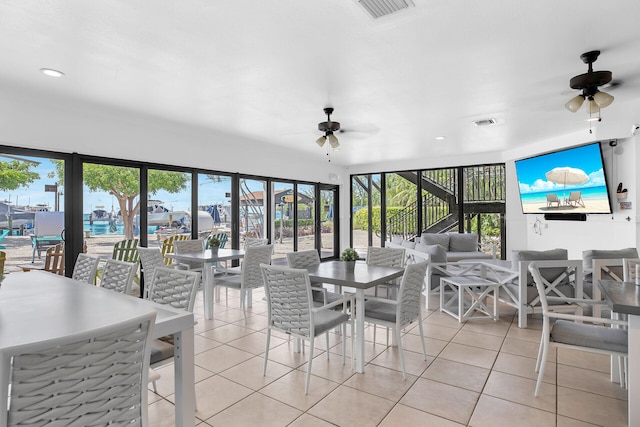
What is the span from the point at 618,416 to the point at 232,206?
5.77 metres

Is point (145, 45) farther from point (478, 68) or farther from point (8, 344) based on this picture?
point (478, 68)

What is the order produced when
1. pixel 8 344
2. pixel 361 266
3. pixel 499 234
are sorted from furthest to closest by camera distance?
pixel 499 234
pixel 361 266
pixel 8 344

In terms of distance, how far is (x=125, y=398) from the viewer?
4.02ft

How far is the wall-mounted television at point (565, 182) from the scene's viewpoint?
17.1ft

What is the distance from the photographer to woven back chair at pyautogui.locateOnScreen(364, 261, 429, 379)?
2705 mm

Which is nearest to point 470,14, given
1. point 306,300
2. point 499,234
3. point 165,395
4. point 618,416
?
point 306,300

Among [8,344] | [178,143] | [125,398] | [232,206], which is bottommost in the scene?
[125,398]

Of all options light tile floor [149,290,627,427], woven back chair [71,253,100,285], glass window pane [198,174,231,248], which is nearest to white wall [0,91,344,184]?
glass window pane [198,174,231,248]

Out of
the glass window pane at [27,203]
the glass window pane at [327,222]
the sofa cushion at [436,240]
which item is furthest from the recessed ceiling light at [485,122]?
the glass window pane at [27,203]

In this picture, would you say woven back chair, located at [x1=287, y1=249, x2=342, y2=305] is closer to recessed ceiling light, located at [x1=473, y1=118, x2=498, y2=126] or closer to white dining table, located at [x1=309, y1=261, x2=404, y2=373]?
white dining table, located at [x1=309, y1=261, x2=404, y2=373]

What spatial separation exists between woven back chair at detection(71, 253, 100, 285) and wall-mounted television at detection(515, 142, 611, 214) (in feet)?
21.5

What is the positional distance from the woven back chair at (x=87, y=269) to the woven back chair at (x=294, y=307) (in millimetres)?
1377

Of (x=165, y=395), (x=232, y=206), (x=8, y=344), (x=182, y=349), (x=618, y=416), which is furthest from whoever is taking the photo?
(x=232, y=206)

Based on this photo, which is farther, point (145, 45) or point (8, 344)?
point (145, 45)
